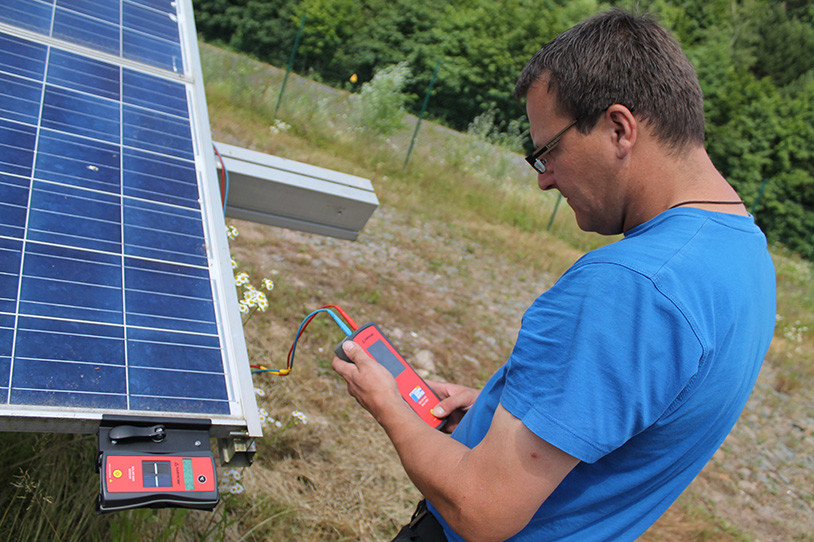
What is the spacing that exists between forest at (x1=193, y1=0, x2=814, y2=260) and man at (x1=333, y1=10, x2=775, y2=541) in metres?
24.0

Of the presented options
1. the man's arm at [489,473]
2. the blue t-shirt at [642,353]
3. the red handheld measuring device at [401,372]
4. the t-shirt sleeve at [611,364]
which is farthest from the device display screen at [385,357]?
the t-shirt sleeve at [611,364]

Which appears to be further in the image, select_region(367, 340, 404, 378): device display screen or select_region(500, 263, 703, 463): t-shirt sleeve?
select_region(367, 340, 404, 378): device display screen

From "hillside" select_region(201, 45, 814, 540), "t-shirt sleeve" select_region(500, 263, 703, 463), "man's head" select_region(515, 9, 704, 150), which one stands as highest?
"man's head" select_region(515, 9, 704, 150)

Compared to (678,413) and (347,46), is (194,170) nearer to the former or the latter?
(678,413)

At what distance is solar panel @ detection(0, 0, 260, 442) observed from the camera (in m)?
1.64

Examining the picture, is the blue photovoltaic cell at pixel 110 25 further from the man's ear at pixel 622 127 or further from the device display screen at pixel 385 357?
the man's ear at pixel 622 127

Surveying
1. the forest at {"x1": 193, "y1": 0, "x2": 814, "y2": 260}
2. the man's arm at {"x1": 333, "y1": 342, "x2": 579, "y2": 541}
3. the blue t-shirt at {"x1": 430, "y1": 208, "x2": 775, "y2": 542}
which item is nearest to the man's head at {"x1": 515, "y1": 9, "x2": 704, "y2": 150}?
the blue t-shirt at {"x1": 430, "y1": 208, "x2": 775, "y2": 542}

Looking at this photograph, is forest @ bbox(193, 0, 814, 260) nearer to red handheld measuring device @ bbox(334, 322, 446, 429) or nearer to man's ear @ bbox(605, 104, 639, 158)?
red handheld measuring device @ bbox(334, 322, 446, 429)

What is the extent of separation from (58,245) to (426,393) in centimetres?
126

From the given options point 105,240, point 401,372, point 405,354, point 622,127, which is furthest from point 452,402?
point 405,354

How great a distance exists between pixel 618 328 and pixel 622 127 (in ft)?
1.55

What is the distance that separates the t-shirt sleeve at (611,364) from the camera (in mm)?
1191

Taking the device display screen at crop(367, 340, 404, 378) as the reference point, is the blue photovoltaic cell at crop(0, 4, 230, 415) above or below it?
above

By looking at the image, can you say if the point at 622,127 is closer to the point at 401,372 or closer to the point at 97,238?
the point at 401,372
